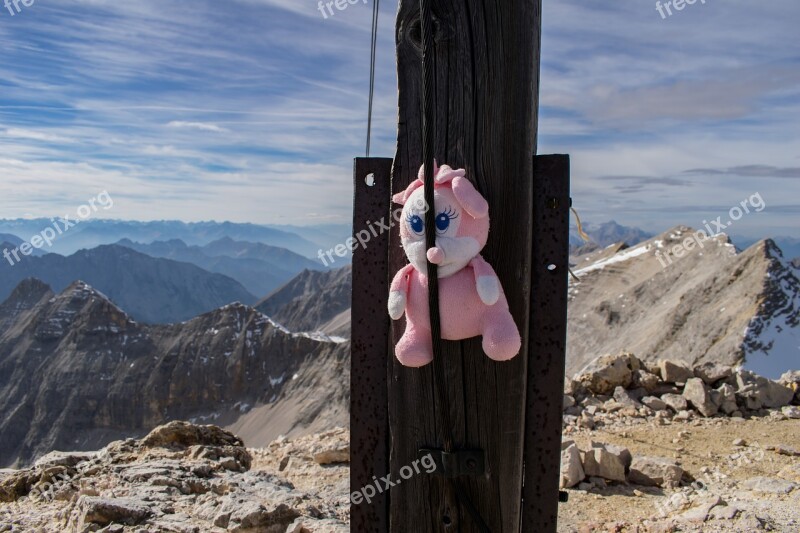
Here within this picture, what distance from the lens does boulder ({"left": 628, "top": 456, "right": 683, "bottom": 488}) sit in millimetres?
5840

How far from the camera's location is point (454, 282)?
2.11 metres

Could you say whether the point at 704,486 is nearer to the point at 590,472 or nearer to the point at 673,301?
the point at 590,472

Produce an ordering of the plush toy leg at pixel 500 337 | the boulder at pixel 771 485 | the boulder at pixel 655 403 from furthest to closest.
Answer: the boulder at pixel 655 403 < the boulder at pixel 771 485 < the plush toy leg at pixel 500 337

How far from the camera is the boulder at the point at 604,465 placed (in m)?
5.86

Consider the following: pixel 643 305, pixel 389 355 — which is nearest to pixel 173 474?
pixel 389 355

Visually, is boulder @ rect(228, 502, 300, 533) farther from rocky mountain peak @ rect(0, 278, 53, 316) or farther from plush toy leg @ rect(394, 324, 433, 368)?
rocky mountain peak @ rect(0, 278, 53, 316)

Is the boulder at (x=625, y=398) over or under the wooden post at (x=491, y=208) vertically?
under

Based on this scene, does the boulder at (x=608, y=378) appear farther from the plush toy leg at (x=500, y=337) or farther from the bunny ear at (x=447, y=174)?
the bunny ear at (x=447, y=174)

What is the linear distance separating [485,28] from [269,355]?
334ft

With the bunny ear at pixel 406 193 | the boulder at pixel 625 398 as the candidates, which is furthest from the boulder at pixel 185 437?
the bunny ear at pixel 406 193

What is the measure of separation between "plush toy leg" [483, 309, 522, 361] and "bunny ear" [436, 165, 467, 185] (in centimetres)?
50

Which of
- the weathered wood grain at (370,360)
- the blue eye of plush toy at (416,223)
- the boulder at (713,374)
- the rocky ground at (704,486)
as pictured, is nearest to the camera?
the blue eye of plush toy at (416,223)

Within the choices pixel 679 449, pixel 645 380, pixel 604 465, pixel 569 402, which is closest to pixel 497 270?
pixel 604 465

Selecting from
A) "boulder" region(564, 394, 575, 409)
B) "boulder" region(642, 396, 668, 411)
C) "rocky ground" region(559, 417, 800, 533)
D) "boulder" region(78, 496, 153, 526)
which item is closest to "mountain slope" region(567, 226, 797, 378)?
"boulder" region(642, 396, 668, 411)
